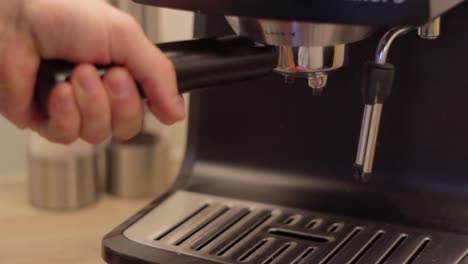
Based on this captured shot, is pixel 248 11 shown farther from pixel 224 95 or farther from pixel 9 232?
pixel 9 232

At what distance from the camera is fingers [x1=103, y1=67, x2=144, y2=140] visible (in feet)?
1.18

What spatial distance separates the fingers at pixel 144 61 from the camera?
0.37 metres

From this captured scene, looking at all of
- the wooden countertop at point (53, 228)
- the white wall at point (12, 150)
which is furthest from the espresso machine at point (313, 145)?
the white wall at point (12, 150)

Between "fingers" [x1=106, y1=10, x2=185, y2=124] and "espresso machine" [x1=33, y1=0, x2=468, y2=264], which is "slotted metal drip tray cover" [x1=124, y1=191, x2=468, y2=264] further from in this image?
"fingers" [x1=106, y1=10, x2=185, y2=124]

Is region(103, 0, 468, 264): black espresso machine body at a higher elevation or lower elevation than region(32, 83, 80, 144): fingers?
lower

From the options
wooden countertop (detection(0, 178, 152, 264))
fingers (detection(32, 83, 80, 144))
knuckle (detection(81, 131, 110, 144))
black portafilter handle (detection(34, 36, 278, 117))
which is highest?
black portafilter handle (detection(34, 36, 278, 117))

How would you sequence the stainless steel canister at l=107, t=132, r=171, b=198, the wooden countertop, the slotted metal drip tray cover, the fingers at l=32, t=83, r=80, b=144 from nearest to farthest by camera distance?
1. the fingers at l=32, t=83, r=80, b=144
2. the slotted metal drip tray cover
3. the wooden countertop
4. the stainless steel canister at l=107, t=132, r=171, b=198

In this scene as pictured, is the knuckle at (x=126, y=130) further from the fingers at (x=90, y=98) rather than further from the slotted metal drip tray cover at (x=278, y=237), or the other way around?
the slotted metal drip tray cover at (x=278, y=237)

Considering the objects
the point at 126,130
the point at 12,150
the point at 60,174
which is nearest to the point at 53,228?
the point at 60,174

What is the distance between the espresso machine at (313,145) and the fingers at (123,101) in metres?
0.03

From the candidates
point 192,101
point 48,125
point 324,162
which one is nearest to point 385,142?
point 324,162

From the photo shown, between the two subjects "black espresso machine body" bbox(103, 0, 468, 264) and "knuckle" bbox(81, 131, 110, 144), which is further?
"black espresso machine body" bbox(103, 0, 468, 264)

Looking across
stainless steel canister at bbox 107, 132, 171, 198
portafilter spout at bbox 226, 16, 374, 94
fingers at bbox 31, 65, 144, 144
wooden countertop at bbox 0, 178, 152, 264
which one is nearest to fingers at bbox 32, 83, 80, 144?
fingers at bbox 31, 65, 144, 144

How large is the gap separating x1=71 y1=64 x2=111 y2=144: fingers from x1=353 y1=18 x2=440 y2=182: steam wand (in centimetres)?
16
